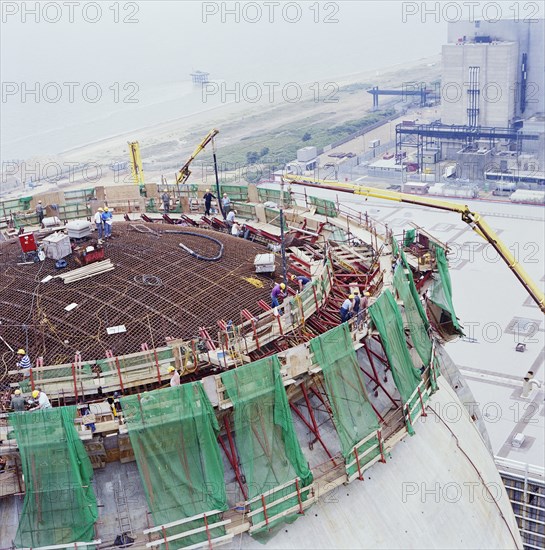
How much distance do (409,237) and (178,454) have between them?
21480 mm

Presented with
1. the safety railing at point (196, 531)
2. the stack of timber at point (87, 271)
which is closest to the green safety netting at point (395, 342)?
the safety railing at point (196, 531)

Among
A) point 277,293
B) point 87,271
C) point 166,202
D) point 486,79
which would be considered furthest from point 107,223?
point 486,79

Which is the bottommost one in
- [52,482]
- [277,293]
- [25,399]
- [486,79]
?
[486,79]

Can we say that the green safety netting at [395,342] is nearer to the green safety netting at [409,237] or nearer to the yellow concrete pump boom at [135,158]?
the green safety netting at [409,237]

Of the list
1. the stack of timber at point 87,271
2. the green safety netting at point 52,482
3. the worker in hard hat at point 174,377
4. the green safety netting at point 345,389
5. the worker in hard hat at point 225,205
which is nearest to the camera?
the green safety netting at point 52,482

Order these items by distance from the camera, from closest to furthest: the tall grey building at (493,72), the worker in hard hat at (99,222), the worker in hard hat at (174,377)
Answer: the worker in hard hat at (174,377), the worker in hard hat at (99,222), the tall grey building at (493,72)

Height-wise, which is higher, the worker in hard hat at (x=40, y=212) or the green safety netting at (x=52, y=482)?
the worker in hard hat at (x=40, y=212)

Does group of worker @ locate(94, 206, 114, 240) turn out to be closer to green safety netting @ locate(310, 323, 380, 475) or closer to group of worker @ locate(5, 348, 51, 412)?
group of worker @ locate(5, 348, 51, 412)

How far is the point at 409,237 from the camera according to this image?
4397cm

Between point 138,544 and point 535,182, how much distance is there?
127 m

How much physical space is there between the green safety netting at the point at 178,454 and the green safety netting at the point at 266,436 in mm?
1117

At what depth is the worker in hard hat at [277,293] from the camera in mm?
33469

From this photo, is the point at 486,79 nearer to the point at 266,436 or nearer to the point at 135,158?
the point at 135,158

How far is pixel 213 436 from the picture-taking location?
1088 inches
